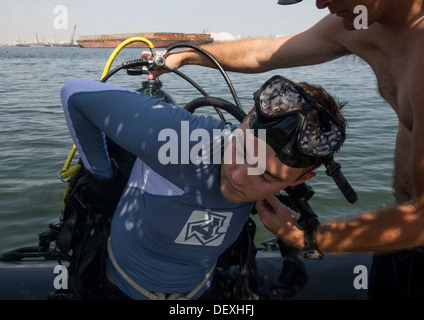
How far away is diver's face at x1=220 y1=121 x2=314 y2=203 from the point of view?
1.53 m

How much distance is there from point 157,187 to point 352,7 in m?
1.38

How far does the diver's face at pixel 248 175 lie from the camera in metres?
1.53

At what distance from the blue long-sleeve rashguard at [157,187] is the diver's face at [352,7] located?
3.10ft

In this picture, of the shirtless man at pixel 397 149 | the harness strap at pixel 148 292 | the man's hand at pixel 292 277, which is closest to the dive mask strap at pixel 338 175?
the shirtless man at pixel 397 149

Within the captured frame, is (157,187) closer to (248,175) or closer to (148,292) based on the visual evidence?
(248,175)

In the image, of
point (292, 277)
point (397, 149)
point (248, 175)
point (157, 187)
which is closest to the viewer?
point (248, 175)

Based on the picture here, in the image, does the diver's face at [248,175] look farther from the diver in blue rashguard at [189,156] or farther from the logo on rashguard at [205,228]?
the logo on rashguard at [205,228]

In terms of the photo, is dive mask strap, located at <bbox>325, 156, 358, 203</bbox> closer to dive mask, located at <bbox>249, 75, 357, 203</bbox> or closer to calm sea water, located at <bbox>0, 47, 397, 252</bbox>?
dive mask, located at <bbox>249, 75, 357, 203</bbox>

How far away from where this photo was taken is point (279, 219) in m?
1.92

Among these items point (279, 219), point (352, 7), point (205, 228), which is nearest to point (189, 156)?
point (205, 228)

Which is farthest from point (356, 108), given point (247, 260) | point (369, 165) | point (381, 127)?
point (247, 260)

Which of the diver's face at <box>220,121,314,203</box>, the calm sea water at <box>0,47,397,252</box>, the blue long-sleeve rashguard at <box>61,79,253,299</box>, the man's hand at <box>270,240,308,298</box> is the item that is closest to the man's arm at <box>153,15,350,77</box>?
the calm sea water at <box>0,47,397,252</box>

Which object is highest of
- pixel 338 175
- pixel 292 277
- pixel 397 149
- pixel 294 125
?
pixel 294 125
